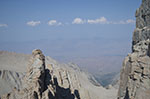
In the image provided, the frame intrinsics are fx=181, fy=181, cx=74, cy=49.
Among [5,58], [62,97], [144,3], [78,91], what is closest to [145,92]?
[144,3]

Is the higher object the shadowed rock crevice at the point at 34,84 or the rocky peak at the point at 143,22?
the rocky peak at the point at 143,22

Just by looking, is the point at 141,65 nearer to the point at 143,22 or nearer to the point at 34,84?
the point at 143,22

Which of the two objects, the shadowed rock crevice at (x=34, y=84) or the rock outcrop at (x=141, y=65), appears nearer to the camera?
the shadowed rock crevice at (x=34, y=84)

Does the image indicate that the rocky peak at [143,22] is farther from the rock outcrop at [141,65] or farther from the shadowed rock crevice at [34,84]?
the shadowed rock crevice at [34,84]

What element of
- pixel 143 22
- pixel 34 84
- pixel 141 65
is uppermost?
pixel 143 22

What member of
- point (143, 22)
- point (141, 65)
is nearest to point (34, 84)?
point (141, 65)

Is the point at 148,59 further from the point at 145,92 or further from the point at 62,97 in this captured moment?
the point at 62,97

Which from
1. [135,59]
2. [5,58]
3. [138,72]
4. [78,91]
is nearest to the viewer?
[138,72]

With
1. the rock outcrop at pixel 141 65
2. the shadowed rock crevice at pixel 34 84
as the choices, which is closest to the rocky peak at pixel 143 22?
the rock outcrop at pixel 141 65

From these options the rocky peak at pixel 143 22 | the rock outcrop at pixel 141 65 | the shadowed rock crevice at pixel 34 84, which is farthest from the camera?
the rocky peak at pixel 143 22

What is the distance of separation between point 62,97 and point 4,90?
2198 centimetres

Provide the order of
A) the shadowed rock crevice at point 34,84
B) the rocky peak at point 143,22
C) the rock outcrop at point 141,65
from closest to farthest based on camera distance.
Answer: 1. the shadowed rock crevice at point 34,84
2. the rock outcrop at point 141,65
3. the rocky peak at point 143,22

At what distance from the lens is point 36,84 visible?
13.0 metres

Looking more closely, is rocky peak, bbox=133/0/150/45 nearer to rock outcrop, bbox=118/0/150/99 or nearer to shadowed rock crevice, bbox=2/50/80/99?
rock outcrop, bbox=118/0/150/99
